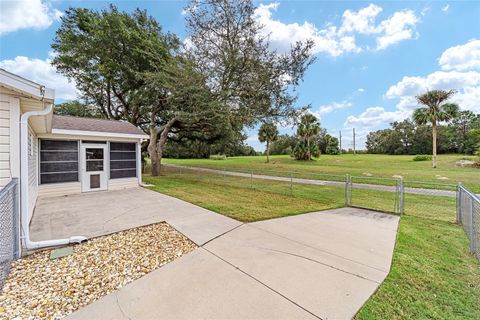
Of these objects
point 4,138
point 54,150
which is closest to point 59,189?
point 54,150

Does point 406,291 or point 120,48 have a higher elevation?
point 120,48

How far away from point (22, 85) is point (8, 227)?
217 cm

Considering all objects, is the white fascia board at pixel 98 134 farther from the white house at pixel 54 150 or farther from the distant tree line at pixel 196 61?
the distant tree line at pixel 196 61

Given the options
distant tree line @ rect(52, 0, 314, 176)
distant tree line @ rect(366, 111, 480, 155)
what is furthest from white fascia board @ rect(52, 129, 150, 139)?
distant tree line @ rect(366, 111, 480, 155)

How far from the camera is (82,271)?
116 inches

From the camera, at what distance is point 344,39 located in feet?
37.1

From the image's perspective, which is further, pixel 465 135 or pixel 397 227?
pixel 465 135

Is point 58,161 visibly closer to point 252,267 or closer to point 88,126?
point 88,126

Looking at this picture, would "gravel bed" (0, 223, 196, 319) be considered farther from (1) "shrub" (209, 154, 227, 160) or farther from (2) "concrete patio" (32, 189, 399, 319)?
(1) "shrub" (209, 154, 227, 160)

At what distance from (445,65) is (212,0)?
49.9 feet

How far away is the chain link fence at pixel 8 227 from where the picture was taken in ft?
9.09

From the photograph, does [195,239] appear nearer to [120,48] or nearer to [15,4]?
[15,4]

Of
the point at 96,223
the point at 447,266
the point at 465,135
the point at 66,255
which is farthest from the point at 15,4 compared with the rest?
the point at 465,135

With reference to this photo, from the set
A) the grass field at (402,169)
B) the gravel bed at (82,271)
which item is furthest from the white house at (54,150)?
the grass field at (402,169)
